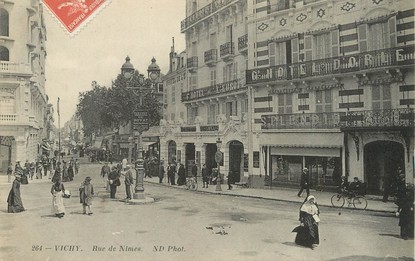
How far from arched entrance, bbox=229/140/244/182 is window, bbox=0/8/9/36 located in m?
14.7

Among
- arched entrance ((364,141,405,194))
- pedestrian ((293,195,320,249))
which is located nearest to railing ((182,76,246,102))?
arched entrance ((364,141,405,194))

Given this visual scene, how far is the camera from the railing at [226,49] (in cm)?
2791

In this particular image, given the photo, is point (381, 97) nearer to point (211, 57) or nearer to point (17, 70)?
point (211, 57)

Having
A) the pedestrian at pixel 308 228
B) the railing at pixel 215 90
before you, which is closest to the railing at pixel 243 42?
the railing at pixel 215 90

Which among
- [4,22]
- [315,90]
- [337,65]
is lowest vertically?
[315,90]

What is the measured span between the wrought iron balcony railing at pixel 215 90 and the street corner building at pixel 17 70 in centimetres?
1184

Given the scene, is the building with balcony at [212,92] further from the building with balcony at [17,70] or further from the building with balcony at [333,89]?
the building with balcony at [17,70]

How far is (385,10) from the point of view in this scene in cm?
1811

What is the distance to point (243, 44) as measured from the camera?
1027 inches

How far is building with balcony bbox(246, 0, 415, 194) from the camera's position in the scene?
1772cm

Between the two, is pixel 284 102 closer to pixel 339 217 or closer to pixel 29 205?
pixel 339 217

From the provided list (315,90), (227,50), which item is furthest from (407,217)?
(227,50)

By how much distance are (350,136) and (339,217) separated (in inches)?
273

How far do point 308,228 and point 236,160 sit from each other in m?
16.5
